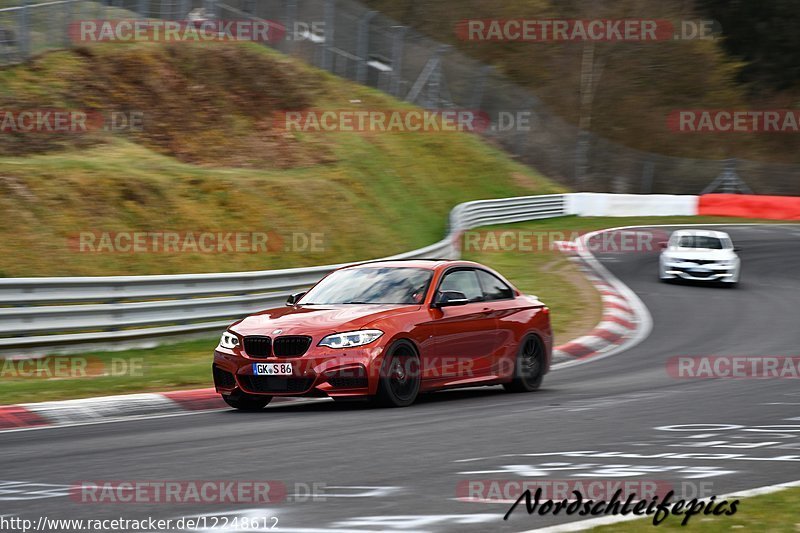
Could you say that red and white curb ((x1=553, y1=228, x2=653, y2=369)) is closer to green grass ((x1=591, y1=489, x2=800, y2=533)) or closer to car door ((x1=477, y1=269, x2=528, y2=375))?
car door ((x1=477, y1=269, x2=528, y2=375))

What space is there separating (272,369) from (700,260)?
17.5m

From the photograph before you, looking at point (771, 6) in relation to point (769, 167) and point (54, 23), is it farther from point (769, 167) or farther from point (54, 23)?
point (54, 23)

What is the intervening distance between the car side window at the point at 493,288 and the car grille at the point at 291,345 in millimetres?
2537

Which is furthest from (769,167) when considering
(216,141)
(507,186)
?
(216,141)

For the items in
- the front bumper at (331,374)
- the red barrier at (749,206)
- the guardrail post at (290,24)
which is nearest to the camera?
the front bumper at (331,374)

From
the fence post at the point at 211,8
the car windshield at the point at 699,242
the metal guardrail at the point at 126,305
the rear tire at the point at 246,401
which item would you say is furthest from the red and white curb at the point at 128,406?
the fence post at the point at 211,8

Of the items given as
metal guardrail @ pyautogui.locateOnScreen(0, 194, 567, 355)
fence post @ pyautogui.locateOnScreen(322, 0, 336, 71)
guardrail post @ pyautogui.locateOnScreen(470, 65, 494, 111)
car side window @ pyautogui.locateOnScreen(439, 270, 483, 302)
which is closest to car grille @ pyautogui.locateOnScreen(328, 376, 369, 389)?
car side window @ pyautogui.locateOnScreen(439, 270, 483, 302)

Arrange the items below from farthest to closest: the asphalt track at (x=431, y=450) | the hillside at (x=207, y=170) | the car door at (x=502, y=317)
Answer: the hillside at (x=207, y=170) < the car door at (x=502, y=317) < the asphalt track at (x=431, y=450)

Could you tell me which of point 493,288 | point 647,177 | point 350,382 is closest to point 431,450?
point 350,382

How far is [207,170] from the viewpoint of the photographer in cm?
2692

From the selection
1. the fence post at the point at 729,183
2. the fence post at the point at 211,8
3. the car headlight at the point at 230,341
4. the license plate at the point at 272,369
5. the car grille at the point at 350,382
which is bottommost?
the car grille at the point at 350,382

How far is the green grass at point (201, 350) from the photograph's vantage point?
12.1 metres

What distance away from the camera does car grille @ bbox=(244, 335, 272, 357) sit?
10648 millimetres

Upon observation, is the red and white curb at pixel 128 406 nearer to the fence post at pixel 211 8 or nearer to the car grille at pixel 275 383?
the car grille at pixel 275 383
